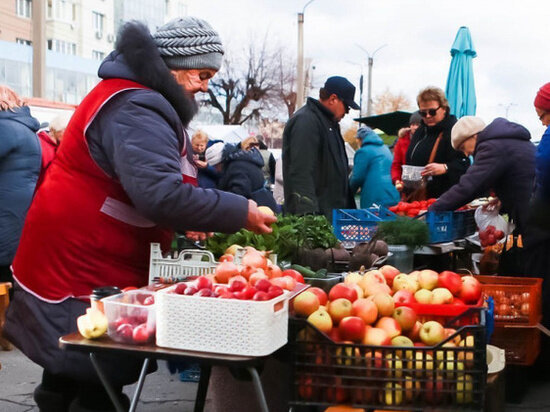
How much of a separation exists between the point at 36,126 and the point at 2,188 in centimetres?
57

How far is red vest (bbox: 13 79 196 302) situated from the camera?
2814 mm

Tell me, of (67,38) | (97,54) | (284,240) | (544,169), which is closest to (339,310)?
(284,240)

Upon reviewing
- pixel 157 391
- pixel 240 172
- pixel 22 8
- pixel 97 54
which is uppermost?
pixel 22 8

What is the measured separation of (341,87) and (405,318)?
11.4 ft

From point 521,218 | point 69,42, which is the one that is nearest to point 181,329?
point 521,218

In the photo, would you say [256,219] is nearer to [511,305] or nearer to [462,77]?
[511,305]

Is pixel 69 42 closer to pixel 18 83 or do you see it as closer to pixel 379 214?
pixel 18 83

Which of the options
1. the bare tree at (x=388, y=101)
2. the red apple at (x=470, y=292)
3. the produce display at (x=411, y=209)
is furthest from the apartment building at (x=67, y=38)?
the red apple at (x=470, y=292)

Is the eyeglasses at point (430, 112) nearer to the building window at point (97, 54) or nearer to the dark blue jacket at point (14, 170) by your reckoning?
the dark blue jacket at point (14, 170)

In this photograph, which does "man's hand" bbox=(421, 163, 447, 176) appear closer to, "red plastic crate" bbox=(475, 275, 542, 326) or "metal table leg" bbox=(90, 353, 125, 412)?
"red plastic crate" bbox=(475, 275, 542, 326)

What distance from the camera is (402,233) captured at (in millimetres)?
5000

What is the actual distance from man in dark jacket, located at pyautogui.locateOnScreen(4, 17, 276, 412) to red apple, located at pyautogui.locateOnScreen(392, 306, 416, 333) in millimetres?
554

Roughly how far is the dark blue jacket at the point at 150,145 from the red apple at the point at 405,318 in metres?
0.63

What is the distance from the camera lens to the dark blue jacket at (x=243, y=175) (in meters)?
7.14
